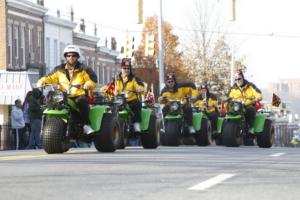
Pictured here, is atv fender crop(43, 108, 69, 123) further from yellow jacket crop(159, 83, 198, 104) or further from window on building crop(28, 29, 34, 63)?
window on building crop(28, 29, 34, 63)

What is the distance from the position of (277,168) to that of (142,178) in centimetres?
281

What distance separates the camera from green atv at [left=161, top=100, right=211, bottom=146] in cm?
2509

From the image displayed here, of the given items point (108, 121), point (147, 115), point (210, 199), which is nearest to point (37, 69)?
point (147, 115)

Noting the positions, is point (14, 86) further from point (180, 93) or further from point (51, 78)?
point (51, 78)

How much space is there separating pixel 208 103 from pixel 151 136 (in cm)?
972

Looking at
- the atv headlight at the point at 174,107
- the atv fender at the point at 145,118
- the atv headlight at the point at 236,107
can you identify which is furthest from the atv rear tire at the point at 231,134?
the atv fender at the point at 145,118

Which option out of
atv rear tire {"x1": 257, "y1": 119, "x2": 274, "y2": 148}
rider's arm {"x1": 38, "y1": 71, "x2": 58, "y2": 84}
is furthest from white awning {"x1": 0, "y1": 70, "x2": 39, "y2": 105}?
rider's arm {"x1": 38, "y1": 71, "x2": 58, "y2": 84}

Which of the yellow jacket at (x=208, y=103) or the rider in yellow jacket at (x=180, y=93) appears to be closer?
the rider in yellow jacket at (x=180, y=93)

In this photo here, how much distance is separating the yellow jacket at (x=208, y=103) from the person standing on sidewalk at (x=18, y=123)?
5.26 metres

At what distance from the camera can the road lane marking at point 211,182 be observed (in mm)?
9367

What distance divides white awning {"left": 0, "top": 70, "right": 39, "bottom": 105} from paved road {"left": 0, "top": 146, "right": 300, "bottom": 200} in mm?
31584

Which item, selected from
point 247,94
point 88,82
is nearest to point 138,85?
point 88,82

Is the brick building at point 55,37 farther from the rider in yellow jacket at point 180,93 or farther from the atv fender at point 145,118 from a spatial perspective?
the atv fender at point 145,118

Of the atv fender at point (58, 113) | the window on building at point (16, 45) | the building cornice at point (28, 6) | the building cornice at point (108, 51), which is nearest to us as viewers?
the atv fender at point (58, 113)
